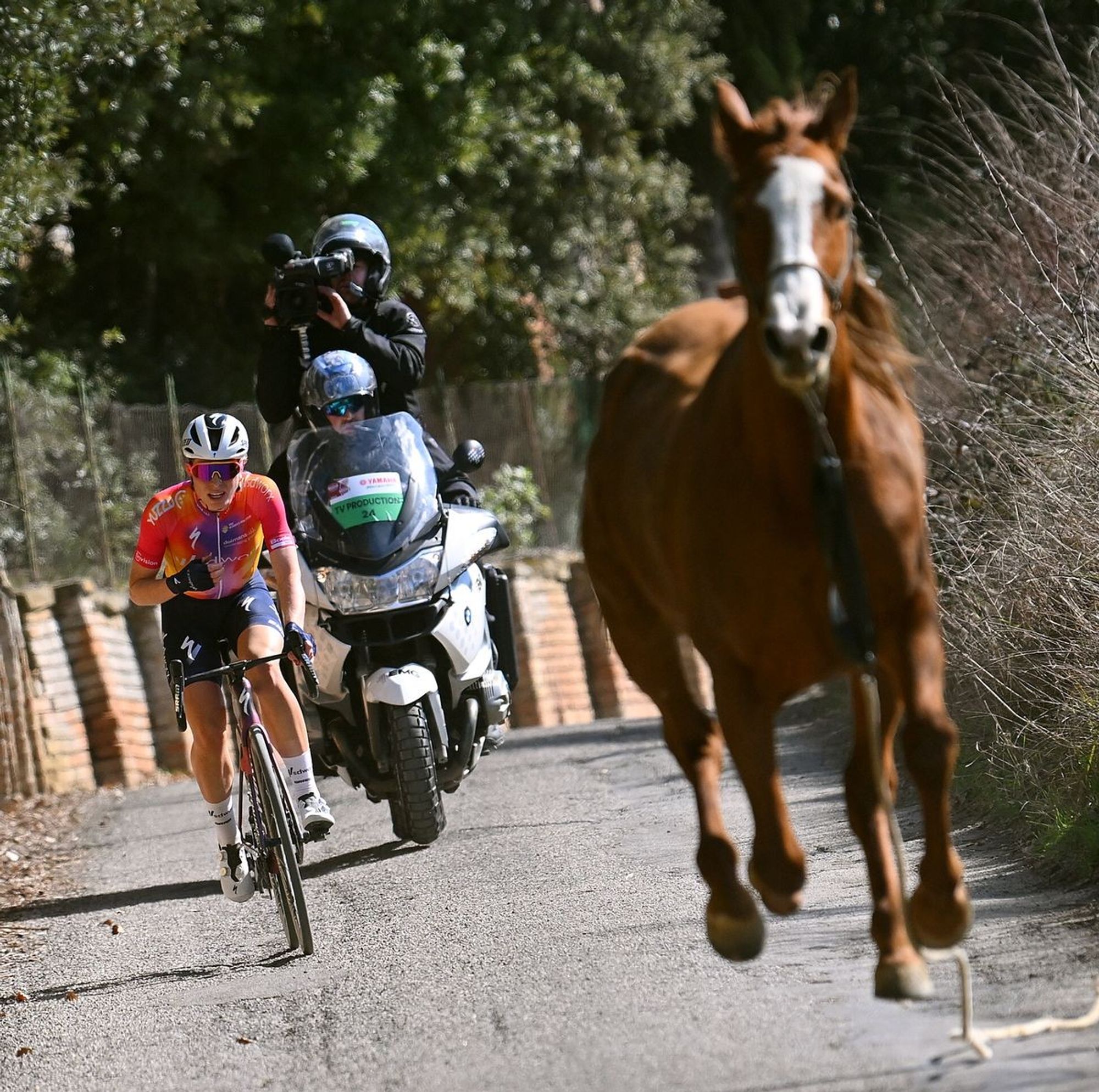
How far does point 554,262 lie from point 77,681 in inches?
462

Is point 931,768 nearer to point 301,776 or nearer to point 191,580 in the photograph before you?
point 301,776

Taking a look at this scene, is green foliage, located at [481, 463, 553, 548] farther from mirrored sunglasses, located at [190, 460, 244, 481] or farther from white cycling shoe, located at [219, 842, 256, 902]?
white cycling shoe, located at [219, 842, 256, 902]

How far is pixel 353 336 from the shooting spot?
1024 centimetres

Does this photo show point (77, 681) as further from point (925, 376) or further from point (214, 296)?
point (214, 296)

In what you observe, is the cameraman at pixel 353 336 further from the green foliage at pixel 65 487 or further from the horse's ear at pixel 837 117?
the green foliage at pixel 65 487

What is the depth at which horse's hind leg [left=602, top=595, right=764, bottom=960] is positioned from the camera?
18.1ft

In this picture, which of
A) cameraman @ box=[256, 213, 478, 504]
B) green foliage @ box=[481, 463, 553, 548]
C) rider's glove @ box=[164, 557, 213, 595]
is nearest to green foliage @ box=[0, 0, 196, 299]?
green foliage @ box=[481, 463, 553, 548]

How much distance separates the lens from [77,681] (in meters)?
16.2

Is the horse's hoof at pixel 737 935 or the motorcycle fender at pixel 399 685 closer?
the horse's hoof at pixel 737 935

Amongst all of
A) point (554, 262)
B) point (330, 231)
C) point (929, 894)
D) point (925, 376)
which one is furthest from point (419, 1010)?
point (554, 262)

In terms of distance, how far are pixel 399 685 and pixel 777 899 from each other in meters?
4.18

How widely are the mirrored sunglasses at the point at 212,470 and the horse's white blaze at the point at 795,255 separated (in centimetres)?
454

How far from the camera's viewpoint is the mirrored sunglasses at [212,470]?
8.85m

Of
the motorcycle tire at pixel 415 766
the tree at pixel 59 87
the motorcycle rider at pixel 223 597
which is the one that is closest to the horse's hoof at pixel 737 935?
the motorcycle rider at pixel 223 597
